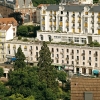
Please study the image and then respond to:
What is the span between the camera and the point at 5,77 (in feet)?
157

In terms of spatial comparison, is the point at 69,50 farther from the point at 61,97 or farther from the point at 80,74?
the point at 61,97

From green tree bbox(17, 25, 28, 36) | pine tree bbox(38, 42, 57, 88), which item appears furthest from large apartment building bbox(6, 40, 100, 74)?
pine tree bbox(38, 42, 57, 88)

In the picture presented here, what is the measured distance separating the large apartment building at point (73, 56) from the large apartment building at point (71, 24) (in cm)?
234

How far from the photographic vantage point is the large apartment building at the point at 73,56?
161ft

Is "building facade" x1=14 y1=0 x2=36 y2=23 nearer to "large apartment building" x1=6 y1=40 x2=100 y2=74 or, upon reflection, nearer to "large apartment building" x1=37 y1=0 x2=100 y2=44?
"large apartment building" x1=37 y1=0 x2=100 y2=44

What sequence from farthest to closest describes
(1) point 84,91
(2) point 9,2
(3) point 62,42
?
(2) point 9,2, (3) point 62,42, (1) point 84,91

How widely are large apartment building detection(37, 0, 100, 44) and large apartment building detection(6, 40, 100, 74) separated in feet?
7.67

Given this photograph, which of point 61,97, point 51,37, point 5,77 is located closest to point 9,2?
point 51,37

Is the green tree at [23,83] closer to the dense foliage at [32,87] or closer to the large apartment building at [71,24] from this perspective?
the dense foliage at [32,87]

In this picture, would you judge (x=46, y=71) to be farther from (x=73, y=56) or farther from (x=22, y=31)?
(x=22, y=31)

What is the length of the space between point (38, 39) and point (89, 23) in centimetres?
626

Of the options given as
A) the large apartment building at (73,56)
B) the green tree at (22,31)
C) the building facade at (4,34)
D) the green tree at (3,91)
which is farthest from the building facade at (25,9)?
the green tree at (3,91)

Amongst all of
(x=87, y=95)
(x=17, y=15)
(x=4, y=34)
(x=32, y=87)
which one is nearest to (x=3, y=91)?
(x=32, y=87)

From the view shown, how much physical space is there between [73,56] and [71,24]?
4923mm
